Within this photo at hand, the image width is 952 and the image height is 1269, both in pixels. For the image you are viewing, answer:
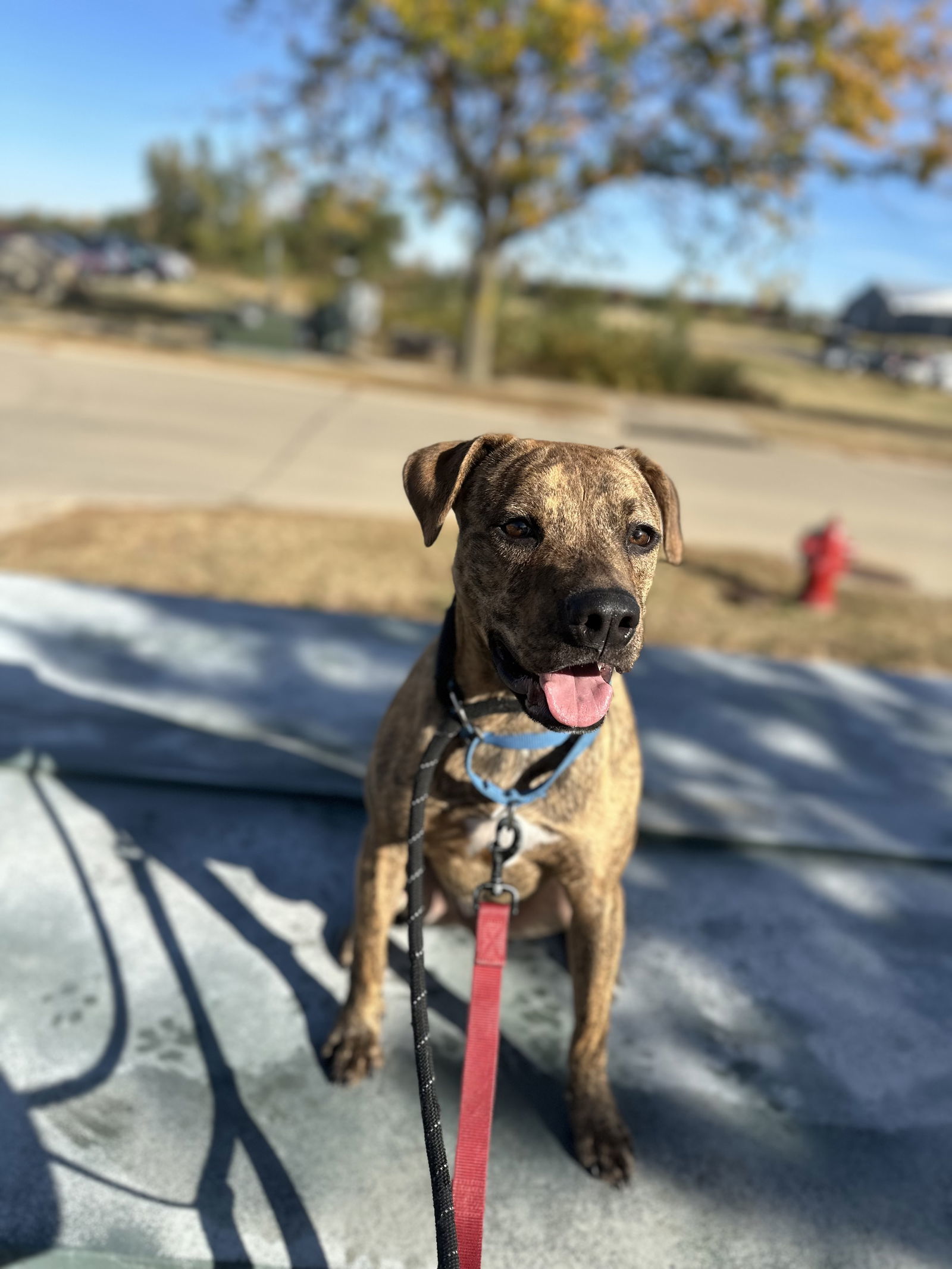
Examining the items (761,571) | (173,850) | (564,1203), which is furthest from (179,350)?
(564,1203)

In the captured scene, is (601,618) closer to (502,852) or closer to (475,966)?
(502,852)

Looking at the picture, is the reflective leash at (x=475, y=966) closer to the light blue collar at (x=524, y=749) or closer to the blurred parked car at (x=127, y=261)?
the light blue collar at (x=524, y=749)

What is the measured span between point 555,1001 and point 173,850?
48.5 inches

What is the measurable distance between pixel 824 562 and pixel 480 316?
13.6 m

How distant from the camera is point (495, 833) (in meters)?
2.08

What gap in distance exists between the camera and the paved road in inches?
332

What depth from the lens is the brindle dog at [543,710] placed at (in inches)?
69.9

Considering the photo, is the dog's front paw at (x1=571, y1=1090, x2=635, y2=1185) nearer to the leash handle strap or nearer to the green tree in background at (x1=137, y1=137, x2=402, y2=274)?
the leash handle strap

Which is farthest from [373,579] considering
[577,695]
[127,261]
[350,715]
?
[127,261]

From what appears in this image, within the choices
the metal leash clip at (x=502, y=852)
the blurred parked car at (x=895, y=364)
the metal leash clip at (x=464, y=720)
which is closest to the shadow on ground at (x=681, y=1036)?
the metal leash clip at (x=502, y=852)

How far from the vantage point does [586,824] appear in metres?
2.07

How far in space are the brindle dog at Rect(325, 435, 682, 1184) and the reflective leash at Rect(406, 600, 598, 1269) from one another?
0.13ft

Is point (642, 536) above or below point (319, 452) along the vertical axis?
above

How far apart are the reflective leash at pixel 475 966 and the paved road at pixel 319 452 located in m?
5.67
